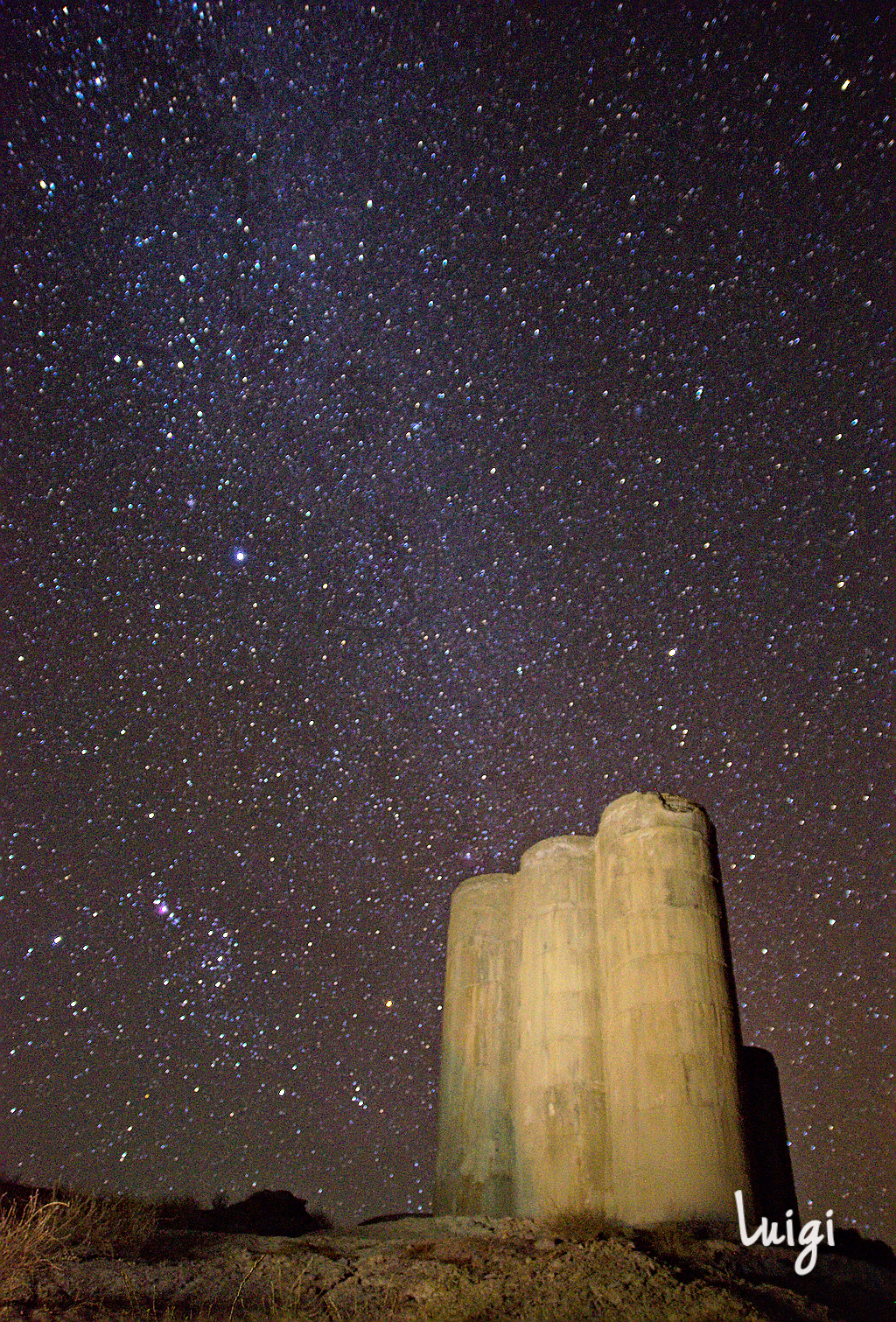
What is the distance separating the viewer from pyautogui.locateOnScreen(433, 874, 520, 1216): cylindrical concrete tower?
47.0 ft

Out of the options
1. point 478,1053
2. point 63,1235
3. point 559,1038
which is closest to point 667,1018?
point 559,1038

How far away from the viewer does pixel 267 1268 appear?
30.2 feet

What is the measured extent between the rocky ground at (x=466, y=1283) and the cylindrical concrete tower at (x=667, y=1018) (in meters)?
0.85

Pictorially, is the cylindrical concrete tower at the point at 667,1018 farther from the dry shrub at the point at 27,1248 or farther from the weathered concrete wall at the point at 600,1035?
the dry shrub at the point at 27,1248

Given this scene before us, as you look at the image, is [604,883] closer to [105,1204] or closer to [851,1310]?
[851,1310]

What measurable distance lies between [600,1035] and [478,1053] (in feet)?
8.67

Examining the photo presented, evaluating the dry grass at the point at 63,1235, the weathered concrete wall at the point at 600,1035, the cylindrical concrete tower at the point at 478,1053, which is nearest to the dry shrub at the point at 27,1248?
the dry grass at the point at 63,1235

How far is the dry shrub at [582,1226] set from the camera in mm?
10164

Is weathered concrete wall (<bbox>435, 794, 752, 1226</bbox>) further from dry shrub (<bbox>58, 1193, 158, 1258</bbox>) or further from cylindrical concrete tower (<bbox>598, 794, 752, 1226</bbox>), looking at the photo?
dry shrub (<bbox>58, 1193, 158, 1258</bbox>)

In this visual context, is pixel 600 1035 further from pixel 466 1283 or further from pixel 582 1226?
pixel 466 1283

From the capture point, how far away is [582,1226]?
37.5 ft

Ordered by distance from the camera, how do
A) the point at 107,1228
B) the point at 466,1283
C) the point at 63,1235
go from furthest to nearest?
the point at 107,1228 < the point at 63,1235 < the point at 466,1283

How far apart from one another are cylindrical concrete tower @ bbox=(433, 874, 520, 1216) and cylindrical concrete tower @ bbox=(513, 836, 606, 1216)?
0.53 m

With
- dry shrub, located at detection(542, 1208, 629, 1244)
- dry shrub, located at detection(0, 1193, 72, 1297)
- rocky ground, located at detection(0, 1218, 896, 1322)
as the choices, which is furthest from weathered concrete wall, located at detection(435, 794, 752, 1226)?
dry shrub, located at detection(0, 1193, 72, 1297)
